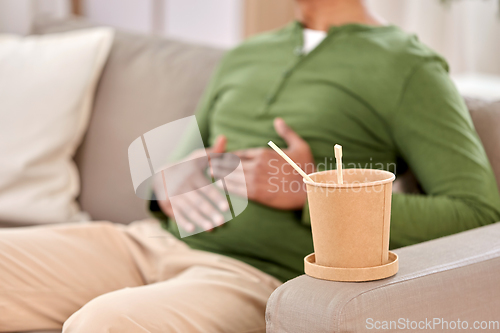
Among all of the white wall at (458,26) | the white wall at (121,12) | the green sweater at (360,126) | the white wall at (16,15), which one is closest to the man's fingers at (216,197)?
the green sweater at (360,126)

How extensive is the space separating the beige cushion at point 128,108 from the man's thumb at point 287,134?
40 centimetres

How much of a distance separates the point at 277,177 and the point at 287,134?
11cm

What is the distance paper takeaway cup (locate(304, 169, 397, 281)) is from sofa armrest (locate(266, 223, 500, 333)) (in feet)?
0.05

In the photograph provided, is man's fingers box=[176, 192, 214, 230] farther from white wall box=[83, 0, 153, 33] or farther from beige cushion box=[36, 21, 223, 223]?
white wall box=[83, 0, 153, 33]

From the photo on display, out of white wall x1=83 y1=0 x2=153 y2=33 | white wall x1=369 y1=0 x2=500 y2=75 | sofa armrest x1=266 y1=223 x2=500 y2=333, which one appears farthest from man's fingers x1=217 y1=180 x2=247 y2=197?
white wall x1=83 y1=0 x2=153 y2=33

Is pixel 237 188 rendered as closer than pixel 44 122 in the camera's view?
Yes

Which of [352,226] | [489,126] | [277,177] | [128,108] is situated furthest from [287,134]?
[128,108]

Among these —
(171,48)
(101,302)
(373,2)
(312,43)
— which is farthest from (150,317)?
(373,2)

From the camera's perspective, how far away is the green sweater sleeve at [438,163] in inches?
35.0

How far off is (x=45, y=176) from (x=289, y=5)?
1632 mm

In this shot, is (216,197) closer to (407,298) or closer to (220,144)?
(220,144)

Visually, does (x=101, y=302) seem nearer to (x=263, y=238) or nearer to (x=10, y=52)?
(x=263, y=238)

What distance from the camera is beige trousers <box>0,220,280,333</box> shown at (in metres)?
0.81

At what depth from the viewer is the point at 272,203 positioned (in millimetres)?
1010
